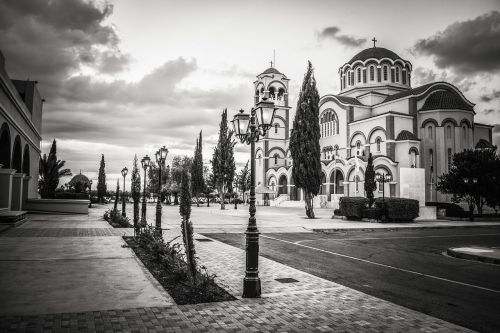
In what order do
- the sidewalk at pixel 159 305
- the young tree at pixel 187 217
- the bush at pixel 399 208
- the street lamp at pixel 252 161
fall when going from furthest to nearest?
the bush at pixel 399 208 → the young tree at pixel 187 217 → the street lamp at pixel 252 161 → the sidewalk at pixel 159 305

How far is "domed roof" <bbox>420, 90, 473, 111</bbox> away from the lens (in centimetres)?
4644

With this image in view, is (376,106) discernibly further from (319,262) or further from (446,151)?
(319,262)

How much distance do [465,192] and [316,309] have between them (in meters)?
33.5

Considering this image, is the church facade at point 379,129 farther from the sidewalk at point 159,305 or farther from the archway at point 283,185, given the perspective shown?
the sidewalk at point 159,305

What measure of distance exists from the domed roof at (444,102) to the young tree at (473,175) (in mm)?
12308

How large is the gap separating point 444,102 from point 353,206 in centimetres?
2657

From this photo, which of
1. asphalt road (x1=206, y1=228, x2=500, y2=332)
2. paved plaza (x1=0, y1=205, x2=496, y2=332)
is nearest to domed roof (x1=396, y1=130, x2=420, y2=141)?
asphalt road (x1=206, y1=228, x2=500, y2=332)

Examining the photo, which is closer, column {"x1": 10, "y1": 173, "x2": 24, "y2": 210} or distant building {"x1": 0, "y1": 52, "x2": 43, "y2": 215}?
→ distant building {"x1": 0, "y1": 52, "x2": 43, "y2": 215}

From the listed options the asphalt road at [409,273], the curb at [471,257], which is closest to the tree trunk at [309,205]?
the asphalt road at [409,273]

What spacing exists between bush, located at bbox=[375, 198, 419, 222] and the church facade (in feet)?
49.5

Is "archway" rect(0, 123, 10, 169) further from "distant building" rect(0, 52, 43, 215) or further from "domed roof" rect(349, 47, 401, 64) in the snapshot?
"domed roof" rect(349, 47, 401, 64)

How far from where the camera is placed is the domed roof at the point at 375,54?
186 feet

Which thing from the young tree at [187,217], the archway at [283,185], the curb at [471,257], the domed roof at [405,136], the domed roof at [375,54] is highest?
the domed roof at [375,54]

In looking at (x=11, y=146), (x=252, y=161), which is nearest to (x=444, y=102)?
(x=11, y=146)
